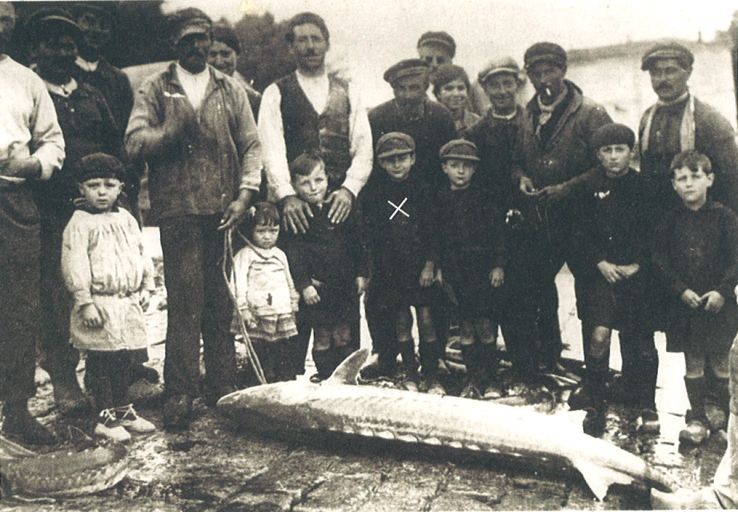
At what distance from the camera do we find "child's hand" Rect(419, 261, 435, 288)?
4.07 m

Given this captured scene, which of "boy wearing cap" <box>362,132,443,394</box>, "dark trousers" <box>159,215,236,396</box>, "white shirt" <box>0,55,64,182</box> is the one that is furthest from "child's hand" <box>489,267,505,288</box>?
"white shirt" <box>0,55,64,182</box>

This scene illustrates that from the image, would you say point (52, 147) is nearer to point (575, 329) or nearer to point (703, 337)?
point (575, 329)

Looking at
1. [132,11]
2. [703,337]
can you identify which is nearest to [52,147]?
[132,11]

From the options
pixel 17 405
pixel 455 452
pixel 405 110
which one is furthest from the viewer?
pixel 405 110

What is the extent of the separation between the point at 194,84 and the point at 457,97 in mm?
1434

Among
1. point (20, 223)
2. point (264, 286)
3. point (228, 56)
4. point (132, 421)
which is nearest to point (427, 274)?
point (264, 286)

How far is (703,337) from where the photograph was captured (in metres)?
3.78

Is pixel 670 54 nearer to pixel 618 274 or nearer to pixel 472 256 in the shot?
pixel 618 274

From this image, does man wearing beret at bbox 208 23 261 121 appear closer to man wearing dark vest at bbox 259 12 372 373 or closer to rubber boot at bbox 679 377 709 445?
man wearing dark vest at bbox 259 12 372 373

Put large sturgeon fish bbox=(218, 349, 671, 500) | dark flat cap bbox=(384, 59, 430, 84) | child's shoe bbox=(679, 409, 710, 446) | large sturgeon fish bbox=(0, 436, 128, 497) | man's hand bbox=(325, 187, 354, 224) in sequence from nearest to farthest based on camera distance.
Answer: large sturgeon fish bbox=(218, 349, 671, 500), large sturgeon fish bbox=(0, 436, 128, 497), child's shoe bbox=(679, 409, 710, 446), dark flat cap bbox=(384, 59, 430, 84), man's hand bbox=(325, 187, 354, 224)

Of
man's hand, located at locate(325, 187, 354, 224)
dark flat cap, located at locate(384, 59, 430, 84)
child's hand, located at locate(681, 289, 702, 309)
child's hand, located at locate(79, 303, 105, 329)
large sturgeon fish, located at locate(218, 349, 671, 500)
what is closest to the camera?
large sturgeon fish, located at locate(218, 349, 671, 500)

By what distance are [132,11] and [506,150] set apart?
216 cm

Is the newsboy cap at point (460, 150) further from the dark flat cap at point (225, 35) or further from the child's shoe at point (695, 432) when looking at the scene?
the child's shoe at point (695, 432)

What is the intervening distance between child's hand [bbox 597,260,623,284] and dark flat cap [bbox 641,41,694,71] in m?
1.04
